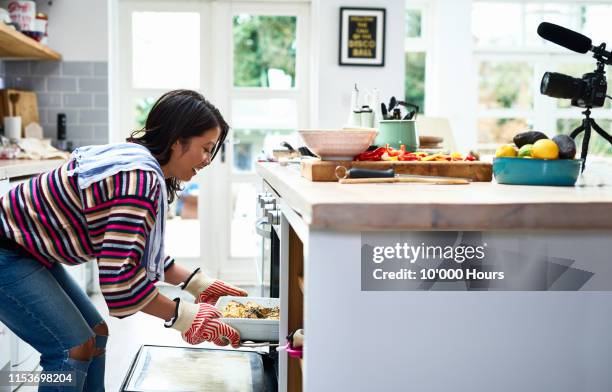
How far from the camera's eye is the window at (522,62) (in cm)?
607

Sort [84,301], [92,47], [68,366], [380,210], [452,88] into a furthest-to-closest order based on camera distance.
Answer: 1. [452,88]
2. [92,47]
3. [84,301]
4. [68,366]
5. [380,210]

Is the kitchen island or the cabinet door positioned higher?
the kitchen island

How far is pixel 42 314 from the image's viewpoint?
1.66 metres

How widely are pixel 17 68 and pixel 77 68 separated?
1.32 ft

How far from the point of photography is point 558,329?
1.16m

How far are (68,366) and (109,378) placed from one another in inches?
55.1

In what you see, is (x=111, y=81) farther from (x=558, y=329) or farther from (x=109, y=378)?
(x=558, y=329)

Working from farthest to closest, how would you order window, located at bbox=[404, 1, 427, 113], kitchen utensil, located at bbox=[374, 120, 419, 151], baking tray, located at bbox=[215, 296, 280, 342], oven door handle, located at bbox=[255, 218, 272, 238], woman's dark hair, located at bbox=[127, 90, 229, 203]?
window, located at bbox=[404, 1, 427, 113] → oven door handle, located at bbox=[255, 218, 272, 238] → kitchen utensil, located at bbox=[374, 120, 419, 151] → baking tray, located at bbox=[215, 296, 280, 342] → woman's dark hair, located at bbox=[127, 90, 229, 203]

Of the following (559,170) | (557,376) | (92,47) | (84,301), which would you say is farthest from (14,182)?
(557,376)

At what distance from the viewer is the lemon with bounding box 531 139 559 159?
1.57 metres

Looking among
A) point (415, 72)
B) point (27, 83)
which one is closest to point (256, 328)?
point (27, 83)

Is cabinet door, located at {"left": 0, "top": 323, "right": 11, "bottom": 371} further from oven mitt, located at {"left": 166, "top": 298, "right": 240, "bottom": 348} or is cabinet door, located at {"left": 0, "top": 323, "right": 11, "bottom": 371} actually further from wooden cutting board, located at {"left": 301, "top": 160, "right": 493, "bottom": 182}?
wooden cutting board, located at {"left": 301, "top": 160, "right": 493, "bottom": 182}

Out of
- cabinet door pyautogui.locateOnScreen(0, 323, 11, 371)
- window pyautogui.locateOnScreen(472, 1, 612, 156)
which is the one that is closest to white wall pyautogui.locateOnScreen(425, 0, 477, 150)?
window pyautogui.locateOnScreen(472, 1, 612, 156)

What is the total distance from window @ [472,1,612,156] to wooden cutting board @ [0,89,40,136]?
143 inches
